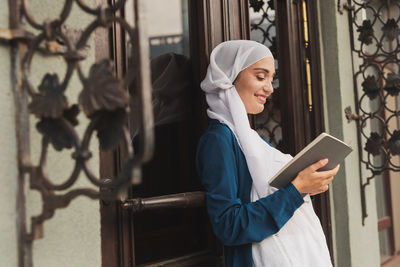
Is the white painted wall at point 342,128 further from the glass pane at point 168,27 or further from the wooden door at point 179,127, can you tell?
the glass pane at point 168,27

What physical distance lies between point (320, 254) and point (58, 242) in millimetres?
957

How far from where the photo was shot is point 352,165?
2.98 m

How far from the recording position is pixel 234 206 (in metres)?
1.61

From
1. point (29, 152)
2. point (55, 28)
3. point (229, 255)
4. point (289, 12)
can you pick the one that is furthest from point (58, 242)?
point (289, 12)

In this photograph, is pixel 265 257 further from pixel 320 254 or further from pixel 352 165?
pixel 352 165

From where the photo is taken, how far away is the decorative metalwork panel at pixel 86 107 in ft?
2.94

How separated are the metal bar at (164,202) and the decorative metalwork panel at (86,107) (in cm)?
50

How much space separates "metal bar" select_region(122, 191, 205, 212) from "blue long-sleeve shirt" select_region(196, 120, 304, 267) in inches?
2.6

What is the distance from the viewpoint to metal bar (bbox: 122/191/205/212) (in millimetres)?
1550

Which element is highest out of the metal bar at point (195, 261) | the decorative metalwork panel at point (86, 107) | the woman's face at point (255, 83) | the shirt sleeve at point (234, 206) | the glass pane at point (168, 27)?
the glass pane at point (168, 27)

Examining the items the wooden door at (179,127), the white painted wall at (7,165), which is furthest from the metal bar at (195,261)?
the white painted wall at (7,165)

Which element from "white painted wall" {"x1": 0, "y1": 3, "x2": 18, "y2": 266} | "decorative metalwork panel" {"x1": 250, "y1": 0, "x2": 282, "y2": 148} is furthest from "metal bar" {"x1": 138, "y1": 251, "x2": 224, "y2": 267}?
"decorative metalwork panel" {"x1": 250, "y1": 0, "x2": 282, "y2": 148}

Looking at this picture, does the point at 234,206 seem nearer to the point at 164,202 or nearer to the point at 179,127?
the point at 164,202

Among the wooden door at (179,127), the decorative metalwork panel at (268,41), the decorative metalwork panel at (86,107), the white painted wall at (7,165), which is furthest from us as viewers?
the decorative metalwork panel at (268,41)
